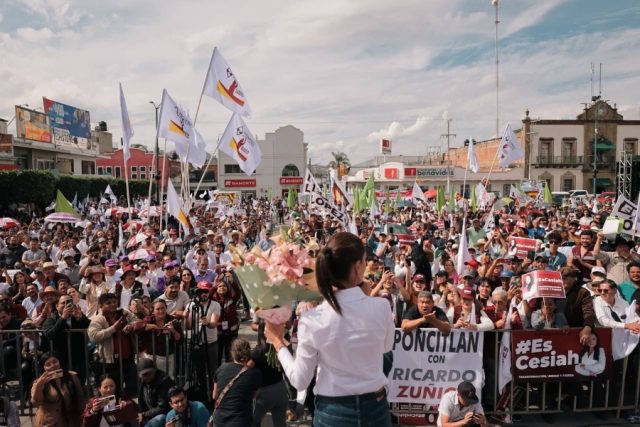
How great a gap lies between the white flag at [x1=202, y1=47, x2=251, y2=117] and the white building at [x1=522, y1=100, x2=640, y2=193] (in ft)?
155

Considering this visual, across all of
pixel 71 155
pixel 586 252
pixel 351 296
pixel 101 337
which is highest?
pixel 71 155

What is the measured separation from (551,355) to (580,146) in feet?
181

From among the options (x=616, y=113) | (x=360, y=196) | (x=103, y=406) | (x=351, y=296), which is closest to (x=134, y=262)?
(x=103, y=406)

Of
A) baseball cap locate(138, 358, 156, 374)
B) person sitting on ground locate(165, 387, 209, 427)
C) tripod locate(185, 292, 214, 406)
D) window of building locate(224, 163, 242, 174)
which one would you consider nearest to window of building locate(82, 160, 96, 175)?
window of building locate(224, 163, 242, 174)

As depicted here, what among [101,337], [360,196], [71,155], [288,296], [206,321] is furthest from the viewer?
[71,155]

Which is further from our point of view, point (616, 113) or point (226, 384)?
point (616, 113)

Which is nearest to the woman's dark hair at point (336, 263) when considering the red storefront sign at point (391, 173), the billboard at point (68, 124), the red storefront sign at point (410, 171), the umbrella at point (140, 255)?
the umbrella at point (140, 255)

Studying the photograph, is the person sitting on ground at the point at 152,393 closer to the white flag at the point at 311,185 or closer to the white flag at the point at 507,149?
the white flag at the point at 311,185

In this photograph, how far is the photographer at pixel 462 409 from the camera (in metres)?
4.56

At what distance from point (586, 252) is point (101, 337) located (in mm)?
7614

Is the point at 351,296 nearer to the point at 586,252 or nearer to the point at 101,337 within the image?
the point at 101,337

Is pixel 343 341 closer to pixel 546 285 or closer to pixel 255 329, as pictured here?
pixel 255 329

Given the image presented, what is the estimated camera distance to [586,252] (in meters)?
8.40

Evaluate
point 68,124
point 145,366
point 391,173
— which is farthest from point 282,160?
point 145,366
